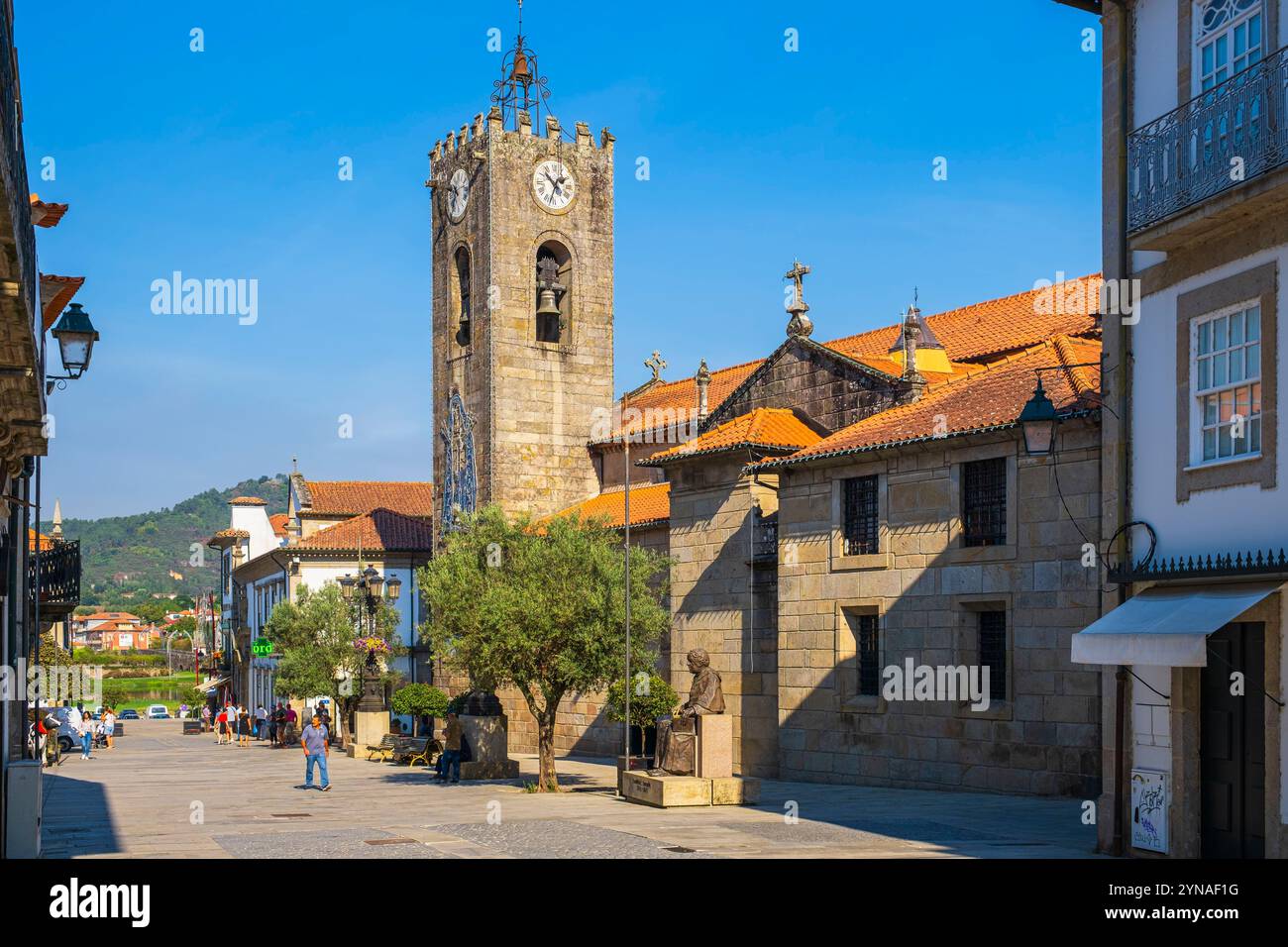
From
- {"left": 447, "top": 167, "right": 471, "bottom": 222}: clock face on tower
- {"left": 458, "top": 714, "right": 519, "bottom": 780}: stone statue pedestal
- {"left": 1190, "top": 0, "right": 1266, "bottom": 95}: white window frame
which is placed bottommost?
{"left": 458, "top": 714, "right": 519, "bottom": 780}: stone statue pedestal

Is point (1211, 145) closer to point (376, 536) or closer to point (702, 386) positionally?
point (702, 386)

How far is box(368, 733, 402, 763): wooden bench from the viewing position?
3663 cm

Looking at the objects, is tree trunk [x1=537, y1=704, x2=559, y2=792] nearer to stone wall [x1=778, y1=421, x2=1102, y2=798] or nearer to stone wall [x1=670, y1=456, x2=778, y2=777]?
stone wall [x1=778, y1=421, x2=1102, y2=798]

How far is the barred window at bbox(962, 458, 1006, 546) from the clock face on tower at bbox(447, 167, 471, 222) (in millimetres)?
27327

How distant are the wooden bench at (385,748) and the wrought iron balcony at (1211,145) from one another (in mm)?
25504

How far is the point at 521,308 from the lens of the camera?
153 ft

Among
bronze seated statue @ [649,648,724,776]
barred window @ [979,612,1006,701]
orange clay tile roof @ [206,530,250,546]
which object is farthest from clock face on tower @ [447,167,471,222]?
orange clay tile roof @ [206,530,250,546]

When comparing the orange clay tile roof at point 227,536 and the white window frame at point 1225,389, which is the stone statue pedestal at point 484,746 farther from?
the orange clay tile roof at point 227,536

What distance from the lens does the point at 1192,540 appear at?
47.3ft

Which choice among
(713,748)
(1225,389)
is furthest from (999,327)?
(1225,389)

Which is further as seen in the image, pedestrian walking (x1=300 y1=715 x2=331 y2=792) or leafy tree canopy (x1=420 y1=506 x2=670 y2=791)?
pedestrian walking (x1=300 y1=715 x2=331 y2=792)

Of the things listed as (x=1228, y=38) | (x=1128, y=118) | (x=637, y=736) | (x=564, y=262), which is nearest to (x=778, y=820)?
(x=1128, y=118)
